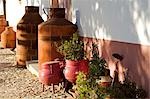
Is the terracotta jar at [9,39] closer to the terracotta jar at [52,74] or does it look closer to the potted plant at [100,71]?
the terracotta jar at [52,74]

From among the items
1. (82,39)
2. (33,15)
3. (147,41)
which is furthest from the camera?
(33,15)

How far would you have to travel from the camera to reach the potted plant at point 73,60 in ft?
22.8

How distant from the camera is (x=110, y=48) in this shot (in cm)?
670

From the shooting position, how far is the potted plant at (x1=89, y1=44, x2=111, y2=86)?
19.0 ft

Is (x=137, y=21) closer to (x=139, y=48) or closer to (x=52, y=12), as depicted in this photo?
(x=139, y=48)

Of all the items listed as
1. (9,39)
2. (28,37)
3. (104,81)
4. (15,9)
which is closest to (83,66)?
(104,81)

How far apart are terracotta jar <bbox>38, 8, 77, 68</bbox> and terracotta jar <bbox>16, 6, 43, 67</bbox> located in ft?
6.26

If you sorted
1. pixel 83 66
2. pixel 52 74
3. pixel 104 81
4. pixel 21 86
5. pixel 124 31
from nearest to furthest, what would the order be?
pixel 104 81 < pixel 124 31 < pixel 83 66 < pixel 52 74 < pixel 21 86

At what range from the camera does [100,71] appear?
634cm

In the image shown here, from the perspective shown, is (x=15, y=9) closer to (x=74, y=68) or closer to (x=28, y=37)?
(x=28, y=37)

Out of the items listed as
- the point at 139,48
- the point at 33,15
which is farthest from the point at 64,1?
the point at 139,48

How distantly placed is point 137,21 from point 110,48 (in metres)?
1.15

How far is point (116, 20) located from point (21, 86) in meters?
2.84

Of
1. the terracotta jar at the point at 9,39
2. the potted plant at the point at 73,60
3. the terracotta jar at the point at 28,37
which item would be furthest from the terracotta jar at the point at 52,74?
the terracotta jar at the point at 9,39
